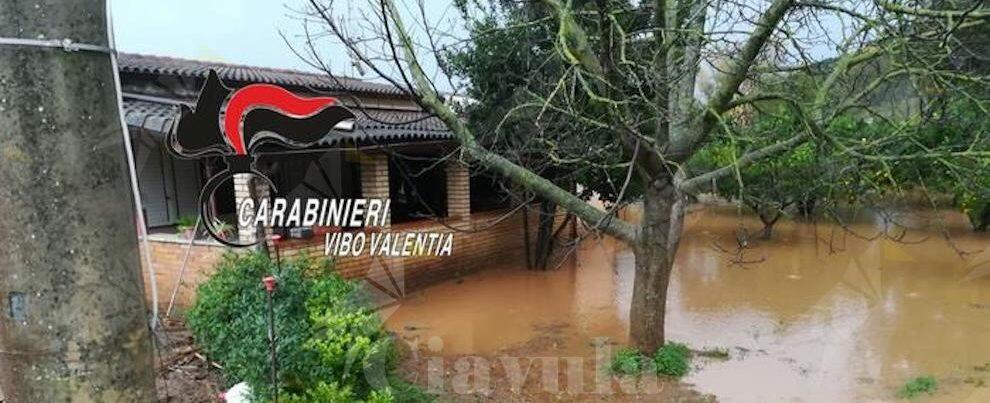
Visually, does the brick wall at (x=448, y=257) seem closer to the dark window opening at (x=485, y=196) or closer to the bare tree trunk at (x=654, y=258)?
the dark window opening at (x=485, y=196)

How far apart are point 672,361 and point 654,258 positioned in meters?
1.06

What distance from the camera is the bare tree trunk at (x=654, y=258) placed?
622 cm

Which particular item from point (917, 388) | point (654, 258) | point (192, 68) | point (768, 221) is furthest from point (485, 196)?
point (917, 388)

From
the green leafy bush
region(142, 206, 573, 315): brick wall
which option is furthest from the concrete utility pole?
region(142, 206, 573, 315): brick wall

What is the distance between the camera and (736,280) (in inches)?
431

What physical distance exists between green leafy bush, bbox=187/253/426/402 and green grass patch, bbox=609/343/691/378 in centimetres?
227

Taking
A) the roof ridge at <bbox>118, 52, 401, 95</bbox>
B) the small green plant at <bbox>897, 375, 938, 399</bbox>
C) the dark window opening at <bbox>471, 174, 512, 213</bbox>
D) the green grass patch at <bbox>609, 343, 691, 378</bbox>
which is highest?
the roof ridge at <bbox>118, 52, 401, 95</bbox>

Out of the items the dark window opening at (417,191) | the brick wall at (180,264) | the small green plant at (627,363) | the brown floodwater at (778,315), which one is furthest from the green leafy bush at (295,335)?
the dark window opening at (417,191)

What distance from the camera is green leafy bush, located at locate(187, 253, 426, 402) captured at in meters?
4.28

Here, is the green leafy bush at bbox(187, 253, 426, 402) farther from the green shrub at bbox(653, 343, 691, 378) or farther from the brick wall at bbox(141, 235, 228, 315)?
the green shrub at bbox(653, 343, 691, 378)

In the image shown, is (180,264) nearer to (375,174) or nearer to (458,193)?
(375,174)

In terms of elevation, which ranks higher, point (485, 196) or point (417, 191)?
point (417, 191)

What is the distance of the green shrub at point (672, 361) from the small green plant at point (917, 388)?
1899 mm

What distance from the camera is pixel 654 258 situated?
632 centimetres
